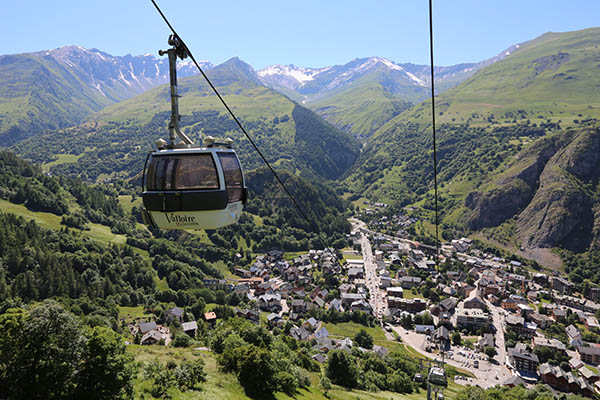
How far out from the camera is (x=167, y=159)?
9828 mm

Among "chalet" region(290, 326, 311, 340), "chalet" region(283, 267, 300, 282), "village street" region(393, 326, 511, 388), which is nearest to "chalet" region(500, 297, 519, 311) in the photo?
"village street" region(393, 326, 511, 388)

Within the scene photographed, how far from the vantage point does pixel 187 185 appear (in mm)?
9945

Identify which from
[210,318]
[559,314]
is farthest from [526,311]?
[210,318]

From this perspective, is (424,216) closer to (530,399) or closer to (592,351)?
(592,351)

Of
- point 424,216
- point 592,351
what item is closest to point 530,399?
point 592,351

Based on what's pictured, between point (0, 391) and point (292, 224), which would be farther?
point (292, 224)

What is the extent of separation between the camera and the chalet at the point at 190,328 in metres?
72.0

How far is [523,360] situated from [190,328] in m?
68.3

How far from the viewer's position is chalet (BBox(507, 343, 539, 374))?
66062 millimetres

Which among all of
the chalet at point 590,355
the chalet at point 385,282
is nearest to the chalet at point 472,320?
the chalet at point 590,355

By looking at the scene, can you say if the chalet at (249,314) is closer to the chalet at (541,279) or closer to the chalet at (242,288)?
the chalet at (242,288)

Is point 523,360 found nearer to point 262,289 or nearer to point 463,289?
point 463,289

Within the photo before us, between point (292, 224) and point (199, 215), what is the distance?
155 m

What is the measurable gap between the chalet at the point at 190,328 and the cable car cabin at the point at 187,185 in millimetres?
69799
